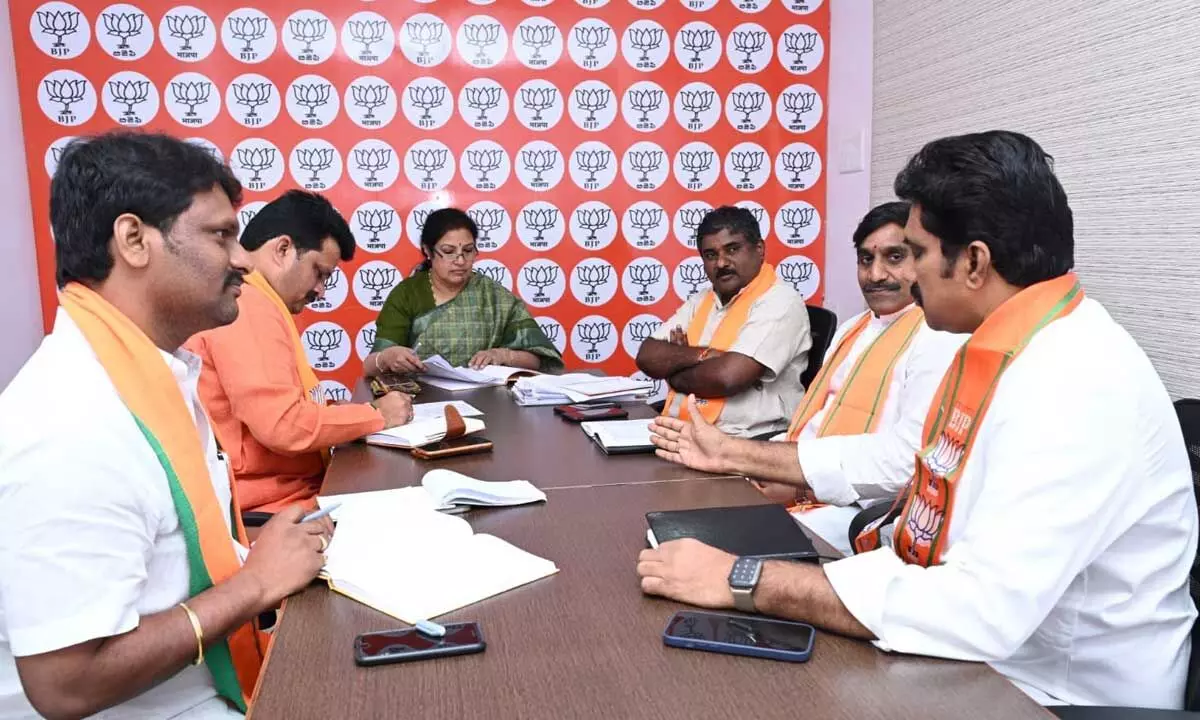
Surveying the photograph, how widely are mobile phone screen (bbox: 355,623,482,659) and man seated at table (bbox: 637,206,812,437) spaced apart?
2065 millimetres

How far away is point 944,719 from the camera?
1.01 metres

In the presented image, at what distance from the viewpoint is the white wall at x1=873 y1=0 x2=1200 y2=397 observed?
225 cm

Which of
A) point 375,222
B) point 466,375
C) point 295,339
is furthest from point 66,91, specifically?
point 295,339

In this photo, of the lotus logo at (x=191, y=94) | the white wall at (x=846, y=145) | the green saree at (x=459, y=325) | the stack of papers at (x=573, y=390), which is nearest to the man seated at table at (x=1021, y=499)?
the stack of papers at (x=573, y=390)

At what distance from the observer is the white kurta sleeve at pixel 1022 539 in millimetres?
1171

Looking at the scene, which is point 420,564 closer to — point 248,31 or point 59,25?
point 248,31

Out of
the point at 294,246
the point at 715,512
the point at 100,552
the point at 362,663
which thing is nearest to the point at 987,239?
the point at 715,512

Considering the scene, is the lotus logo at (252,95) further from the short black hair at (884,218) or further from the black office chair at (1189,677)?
the black office chair at (1189,677)

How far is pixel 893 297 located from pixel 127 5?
11.9ft

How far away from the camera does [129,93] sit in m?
4.19

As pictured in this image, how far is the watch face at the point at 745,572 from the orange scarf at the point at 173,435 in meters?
0.74

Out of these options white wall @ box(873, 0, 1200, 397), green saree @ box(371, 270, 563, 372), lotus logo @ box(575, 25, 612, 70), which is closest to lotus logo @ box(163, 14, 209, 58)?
green saree @ box(371, 270, 563, 372)

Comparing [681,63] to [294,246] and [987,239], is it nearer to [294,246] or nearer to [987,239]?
[294,246]

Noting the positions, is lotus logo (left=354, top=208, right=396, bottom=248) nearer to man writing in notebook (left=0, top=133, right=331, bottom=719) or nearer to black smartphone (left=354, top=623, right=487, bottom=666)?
man writing in notebook (left=0, top=133, right=331, bottom=719)
